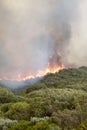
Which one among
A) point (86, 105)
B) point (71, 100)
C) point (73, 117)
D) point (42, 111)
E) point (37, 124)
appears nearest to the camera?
point (37, 124)

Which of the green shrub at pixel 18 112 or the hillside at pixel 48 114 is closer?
the hillside at pixel 48 114

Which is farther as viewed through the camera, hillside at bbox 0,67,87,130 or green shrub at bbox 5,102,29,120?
green shrub at bbox 5,102,29,120

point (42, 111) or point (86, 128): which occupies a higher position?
point (42, 111)

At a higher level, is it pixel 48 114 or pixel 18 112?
pixel 18 112

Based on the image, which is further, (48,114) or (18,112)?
(18,112)

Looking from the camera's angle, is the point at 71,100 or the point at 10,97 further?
the point at 10,97

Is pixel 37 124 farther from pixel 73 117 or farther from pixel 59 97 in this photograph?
pixel 59 97

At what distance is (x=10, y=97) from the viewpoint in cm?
14688

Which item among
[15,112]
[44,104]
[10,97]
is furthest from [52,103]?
[10,97]

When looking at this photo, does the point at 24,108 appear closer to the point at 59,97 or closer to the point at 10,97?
the point at 59,97

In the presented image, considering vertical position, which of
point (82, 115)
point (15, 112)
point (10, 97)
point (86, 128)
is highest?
point (10, 97)

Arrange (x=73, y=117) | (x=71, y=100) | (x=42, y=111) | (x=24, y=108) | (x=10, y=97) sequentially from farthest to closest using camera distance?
(x=10, y=97) < (x=71, y=100) < (x=24, y=108) < (x=42, y=111) < (x=73, y=117)

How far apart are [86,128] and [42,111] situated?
34.5 m

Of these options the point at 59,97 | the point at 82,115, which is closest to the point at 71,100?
the point at 59,97
